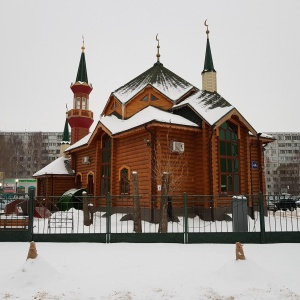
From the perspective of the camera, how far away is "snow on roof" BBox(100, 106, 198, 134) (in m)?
15.1

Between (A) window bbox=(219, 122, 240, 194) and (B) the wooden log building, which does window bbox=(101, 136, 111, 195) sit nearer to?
(B) the wooden log building

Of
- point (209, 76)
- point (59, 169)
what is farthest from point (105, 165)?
point (209, 76)

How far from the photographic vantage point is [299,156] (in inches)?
2808

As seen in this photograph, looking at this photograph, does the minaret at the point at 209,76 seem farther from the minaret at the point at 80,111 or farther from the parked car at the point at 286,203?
the minaret at the point at 80,111

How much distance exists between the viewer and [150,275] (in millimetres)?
5945

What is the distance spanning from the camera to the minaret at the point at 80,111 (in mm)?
27359

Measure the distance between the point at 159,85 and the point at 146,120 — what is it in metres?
4.63

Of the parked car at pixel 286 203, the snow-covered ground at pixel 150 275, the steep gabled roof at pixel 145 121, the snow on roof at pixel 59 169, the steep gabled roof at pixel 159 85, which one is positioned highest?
the steep gabled roof at pixel 159 85

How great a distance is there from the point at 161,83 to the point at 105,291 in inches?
618

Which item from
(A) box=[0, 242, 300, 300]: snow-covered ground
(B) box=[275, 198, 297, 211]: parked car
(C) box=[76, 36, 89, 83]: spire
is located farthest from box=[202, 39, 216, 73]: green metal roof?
(A) box=[0, 242, 300, 300]: snow-covered ground

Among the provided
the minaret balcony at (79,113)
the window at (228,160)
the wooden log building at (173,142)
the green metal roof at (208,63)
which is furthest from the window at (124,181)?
the minaret balcony at (79,113)

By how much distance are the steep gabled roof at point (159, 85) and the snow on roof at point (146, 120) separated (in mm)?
1507

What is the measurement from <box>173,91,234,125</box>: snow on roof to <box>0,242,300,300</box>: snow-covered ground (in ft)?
27.4

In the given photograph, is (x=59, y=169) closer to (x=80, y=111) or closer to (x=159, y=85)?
(x=80, y=111)
